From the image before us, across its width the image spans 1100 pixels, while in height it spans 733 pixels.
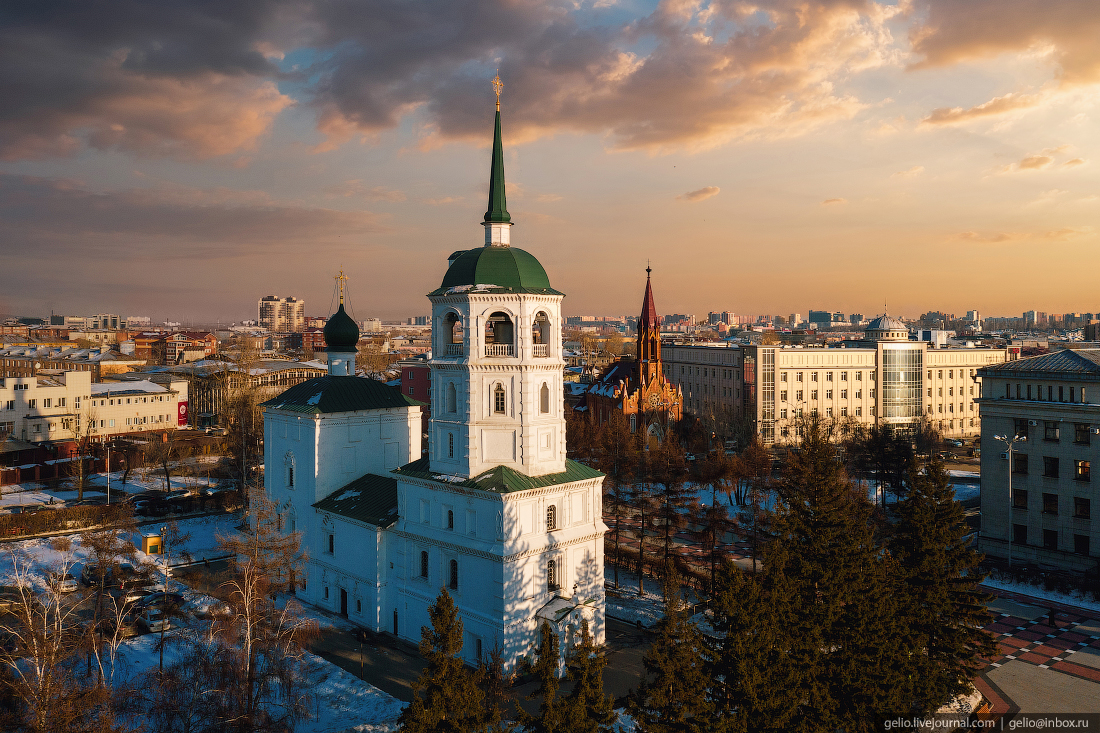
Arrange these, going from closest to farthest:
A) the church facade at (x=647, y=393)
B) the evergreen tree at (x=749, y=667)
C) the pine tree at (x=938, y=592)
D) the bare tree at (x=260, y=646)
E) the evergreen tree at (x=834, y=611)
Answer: the evergreen tree at (x=749, y=667) < the evergreen tree at (x=834, y=611) < the bare tree at (x=260, y=646) < the pine tree at (x=938, y=592) < the church facade at (x=647, y=393)

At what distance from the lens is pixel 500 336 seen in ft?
93.8

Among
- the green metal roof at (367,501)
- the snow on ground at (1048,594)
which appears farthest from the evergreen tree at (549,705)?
the snow on ground at (1048,594)

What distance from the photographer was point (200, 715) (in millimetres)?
20688

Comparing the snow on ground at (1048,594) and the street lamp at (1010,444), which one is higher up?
the street lamp at (1010,444)

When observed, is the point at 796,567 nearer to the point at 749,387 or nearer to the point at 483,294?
the point at 483,294

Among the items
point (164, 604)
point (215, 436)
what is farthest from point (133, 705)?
point (215, 436)

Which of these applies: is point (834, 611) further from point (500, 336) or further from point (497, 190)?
point (497, 190)

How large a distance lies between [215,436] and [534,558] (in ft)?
185

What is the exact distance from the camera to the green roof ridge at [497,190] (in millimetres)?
29047

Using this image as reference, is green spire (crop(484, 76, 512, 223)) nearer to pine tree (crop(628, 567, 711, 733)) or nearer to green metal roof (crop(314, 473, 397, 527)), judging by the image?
green metal roof (crop(314, 473, 397, 527))

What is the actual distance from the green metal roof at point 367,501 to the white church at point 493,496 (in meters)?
0.13

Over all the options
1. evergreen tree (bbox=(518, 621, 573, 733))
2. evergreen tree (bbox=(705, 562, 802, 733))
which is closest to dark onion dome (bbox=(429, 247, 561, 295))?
evergreen tree (bbox=(705, 562, 802, 733))

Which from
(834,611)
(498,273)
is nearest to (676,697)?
(834,611)

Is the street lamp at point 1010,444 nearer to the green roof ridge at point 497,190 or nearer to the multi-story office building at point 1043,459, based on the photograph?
the multi-story office building at point 1043,459
